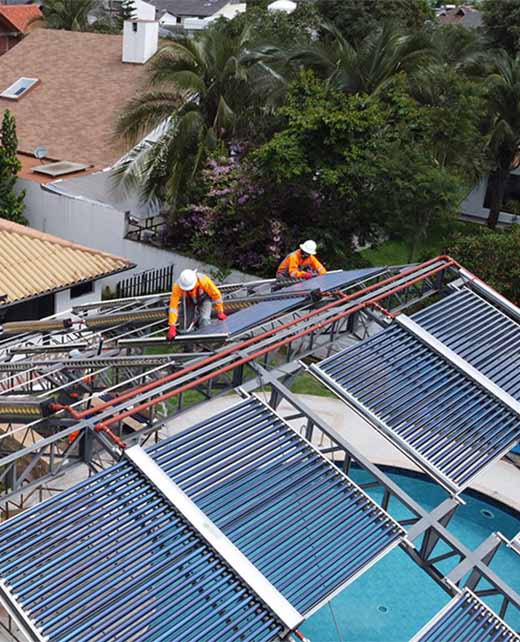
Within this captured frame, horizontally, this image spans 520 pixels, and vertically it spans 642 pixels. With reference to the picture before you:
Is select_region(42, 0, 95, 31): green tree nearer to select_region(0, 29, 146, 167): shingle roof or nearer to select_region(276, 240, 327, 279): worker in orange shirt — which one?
select_region(0, 29, 146, 167): shingle roof

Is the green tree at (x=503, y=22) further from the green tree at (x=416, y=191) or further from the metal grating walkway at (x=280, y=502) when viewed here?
the metal grating walkway at (x=280, y=502)

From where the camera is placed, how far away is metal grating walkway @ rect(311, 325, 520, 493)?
28.9ft

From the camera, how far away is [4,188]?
1149 inches

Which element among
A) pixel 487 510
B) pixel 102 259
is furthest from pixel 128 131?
pixel 487 510

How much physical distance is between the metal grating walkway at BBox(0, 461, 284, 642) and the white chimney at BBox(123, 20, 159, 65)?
31.9 meters

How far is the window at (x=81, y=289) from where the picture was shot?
23.0 metres

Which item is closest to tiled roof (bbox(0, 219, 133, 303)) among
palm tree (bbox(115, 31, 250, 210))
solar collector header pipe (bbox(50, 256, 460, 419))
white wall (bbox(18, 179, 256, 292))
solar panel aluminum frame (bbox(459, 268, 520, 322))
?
white wall (bbox(18, 179, 256, 292))

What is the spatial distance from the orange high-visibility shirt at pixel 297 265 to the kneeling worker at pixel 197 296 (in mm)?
3800

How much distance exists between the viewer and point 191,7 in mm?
101062

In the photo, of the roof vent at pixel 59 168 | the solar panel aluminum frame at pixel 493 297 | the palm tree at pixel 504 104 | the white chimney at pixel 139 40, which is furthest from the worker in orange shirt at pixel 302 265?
the white chimney at pixel 139 40

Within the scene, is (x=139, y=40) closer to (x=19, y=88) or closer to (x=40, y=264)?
(x=19, y=88)

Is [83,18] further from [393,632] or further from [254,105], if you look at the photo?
[393,632]

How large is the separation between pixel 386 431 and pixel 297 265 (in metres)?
6.92

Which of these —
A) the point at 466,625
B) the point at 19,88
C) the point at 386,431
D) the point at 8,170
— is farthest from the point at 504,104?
the point at 466,625
